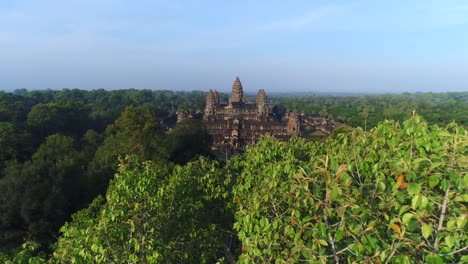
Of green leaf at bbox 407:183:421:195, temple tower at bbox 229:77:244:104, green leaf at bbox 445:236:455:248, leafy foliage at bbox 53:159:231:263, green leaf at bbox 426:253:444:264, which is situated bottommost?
leafy foliage at bbox 53:159:231:263

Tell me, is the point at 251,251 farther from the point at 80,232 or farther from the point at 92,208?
the point at 92,208

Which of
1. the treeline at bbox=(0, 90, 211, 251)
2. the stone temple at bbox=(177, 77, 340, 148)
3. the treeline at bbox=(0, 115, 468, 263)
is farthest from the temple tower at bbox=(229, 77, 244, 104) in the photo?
the treeline at bbox=(0, 115, 468, 263)

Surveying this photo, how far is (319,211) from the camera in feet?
20.8

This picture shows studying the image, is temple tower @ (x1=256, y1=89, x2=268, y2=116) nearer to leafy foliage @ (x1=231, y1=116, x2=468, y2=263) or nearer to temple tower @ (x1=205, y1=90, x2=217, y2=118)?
temple tower @ (x1=205, y1=90, x2=217, y2=118)

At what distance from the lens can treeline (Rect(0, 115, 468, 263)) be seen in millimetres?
4406

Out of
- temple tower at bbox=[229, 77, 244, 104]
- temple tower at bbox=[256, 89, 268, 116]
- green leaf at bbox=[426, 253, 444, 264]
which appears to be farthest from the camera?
Answer: temple tower at bbox=[229, 77, 244, 104]

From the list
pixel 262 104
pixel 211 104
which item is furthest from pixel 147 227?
pixel 262 104

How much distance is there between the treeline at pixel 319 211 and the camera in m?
4.41

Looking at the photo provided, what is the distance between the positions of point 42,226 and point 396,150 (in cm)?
2084

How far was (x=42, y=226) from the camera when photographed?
20078mm

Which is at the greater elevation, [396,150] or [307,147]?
[396,150]

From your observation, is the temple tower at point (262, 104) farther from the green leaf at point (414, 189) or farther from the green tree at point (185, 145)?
the green leaf at point (414, 189)

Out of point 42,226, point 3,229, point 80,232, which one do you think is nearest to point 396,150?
point 80,232

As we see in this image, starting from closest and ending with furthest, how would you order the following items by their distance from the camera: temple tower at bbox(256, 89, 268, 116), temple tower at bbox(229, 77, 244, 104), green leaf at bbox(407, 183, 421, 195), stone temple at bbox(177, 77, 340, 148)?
1. green leaf at bbox(407, 183, 421, 195)
2. stone temple at bbox(177, 77, 340, 148)
3. temple tower at bbox(256, 89, 268, 116)
4. temple tower at bbox(229, 77, 244, 104)
